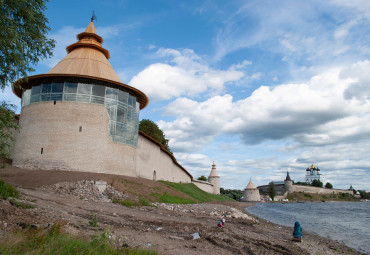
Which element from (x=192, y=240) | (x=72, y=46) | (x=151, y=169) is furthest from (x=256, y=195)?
(x=192, y=240)

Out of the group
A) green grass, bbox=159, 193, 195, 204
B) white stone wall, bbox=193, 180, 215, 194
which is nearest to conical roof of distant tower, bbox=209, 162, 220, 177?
white stone wall, bbox=193, 180, 215, 194

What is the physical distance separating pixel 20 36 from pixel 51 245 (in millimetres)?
6184

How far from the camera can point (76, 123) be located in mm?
19609

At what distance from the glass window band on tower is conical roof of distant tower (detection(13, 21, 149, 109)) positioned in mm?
657

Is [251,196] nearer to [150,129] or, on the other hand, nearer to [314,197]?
[314,197]

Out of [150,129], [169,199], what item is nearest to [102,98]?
[169,199]

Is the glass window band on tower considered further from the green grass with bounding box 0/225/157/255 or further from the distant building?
the distant building

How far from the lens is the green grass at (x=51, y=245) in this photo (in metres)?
4.55

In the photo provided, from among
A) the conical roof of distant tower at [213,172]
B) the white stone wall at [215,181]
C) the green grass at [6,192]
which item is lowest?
the green grass at [6,192]

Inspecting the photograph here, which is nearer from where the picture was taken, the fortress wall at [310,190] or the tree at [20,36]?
the tree at [20,36]

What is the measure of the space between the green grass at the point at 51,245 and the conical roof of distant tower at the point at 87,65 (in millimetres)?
16239

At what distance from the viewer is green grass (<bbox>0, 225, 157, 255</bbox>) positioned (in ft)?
14.9

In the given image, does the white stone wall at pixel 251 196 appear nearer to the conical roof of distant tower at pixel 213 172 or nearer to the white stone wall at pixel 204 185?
the conical roof of distant tower at pixel 213 172

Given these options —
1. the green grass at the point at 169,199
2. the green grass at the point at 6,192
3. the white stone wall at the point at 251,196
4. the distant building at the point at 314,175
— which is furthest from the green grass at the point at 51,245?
the distant building at the point at 314,175
